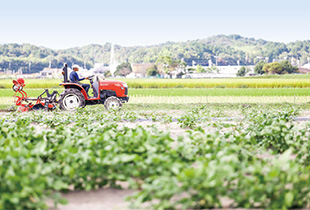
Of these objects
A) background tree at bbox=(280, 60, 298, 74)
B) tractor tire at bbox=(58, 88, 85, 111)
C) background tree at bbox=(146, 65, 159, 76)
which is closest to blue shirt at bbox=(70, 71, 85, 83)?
tractor tire at bbox=(58, 88, 85, 111)

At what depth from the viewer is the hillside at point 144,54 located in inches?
4055

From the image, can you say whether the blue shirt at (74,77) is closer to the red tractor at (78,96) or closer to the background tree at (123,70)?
the red tractor at (78,96)

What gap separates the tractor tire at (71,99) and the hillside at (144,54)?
89.0 metres

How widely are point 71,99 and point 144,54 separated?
115591 millimetres

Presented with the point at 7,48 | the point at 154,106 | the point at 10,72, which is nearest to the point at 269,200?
the point at 154,106

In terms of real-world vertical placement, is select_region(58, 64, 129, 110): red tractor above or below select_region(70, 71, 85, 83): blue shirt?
below

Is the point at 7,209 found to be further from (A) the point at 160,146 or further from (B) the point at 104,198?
(A) the point at 160,146

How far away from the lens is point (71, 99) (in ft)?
42.1

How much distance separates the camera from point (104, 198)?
14.2 feet

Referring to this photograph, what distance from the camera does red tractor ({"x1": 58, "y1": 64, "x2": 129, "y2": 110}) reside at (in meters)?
12.8

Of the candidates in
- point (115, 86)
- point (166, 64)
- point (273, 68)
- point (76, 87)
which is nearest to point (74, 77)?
point (76, 87)

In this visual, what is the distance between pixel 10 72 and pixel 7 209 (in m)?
98.9

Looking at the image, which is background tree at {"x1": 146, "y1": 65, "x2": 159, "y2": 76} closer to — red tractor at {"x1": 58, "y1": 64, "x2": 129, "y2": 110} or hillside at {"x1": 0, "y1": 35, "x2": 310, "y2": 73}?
hillside at {"x1": 0, "y1": 35, "x2": 310, "y2": 73}

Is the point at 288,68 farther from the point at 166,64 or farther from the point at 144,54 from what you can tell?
the point at 144,54
